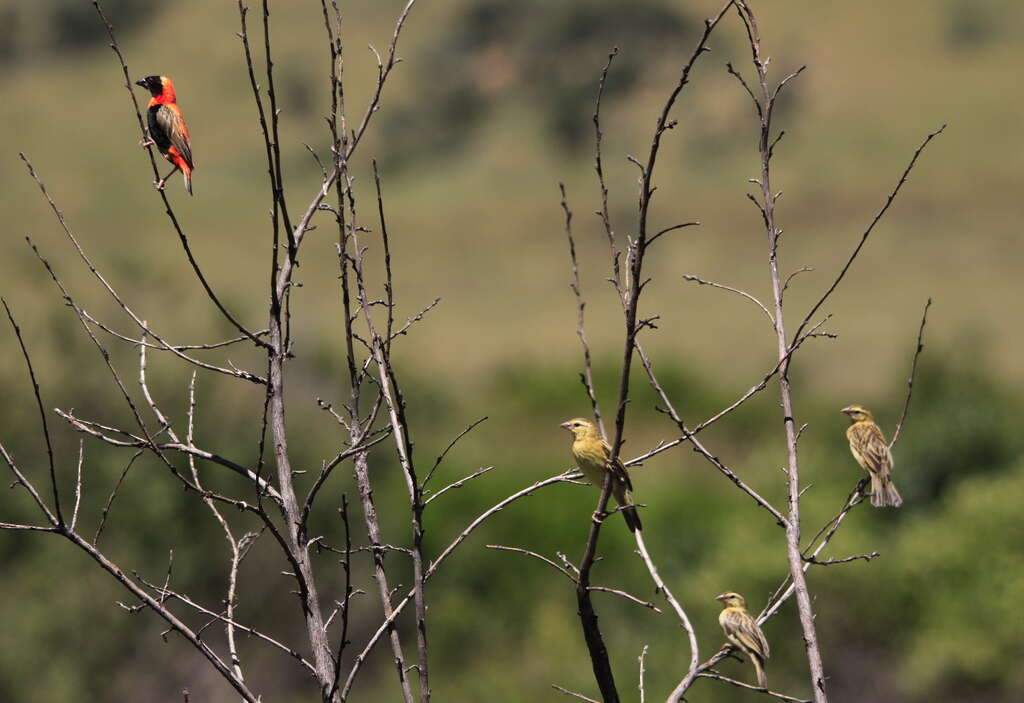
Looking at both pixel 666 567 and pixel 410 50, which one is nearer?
pixel 666 567

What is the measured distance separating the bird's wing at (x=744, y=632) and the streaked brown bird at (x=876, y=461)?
0.74m

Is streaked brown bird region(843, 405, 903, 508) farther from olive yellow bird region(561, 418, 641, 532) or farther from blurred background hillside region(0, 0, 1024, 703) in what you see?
blurred background hillside region(0, 0, 1024, 703)

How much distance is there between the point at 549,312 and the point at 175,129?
225 ft

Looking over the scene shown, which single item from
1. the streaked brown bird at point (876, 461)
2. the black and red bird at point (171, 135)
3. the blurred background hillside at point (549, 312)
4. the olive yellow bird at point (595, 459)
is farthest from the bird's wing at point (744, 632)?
the blurred background hillside at point (549, 312)

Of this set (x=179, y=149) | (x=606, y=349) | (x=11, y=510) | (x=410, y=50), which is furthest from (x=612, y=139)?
(x=179, y=149)

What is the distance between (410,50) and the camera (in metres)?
114

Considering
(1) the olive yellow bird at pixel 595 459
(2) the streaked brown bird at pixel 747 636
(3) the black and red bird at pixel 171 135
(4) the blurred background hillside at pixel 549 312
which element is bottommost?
(2) the streaked brown bird at pixel 747 636

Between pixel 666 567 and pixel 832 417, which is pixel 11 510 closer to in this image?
pixel 666 567

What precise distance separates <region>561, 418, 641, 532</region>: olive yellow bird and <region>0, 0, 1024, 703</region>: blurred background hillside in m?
17.4

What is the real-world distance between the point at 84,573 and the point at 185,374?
260 inches

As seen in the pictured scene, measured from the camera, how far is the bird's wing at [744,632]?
16.6ft

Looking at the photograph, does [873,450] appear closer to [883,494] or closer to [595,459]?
[883,494]

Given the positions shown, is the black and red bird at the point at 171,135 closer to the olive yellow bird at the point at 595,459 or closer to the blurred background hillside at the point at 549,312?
the olive yellow bird at the point at 595,459

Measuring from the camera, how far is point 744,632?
17.2ft
